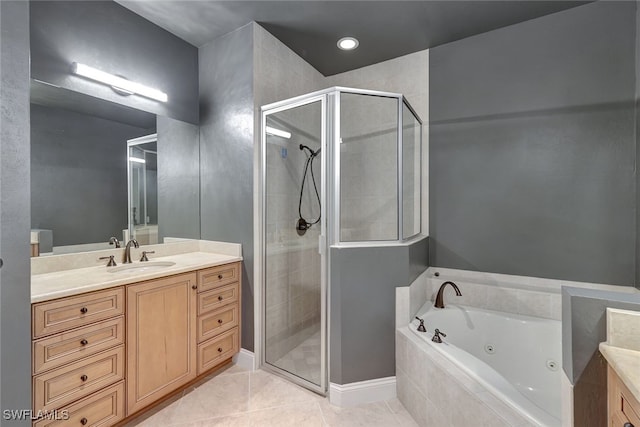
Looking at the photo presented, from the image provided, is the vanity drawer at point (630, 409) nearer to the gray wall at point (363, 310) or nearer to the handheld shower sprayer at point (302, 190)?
the gray wall at point (363, 310)

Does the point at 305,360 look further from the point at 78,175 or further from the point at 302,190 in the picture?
the point at 78,175

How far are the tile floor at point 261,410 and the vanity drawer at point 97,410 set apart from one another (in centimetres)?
24

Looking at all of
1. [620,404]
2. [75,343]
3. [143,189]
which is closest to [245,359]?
[75,343]

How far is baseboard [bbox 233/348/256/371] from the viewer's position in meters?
2.17

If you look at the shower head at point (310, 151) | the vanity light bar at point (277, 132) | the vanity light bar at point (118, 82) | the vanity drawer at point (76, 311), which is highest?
the vanity light bar at point (118, 82)

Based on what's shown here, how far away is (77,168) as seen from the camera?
5.91 feet

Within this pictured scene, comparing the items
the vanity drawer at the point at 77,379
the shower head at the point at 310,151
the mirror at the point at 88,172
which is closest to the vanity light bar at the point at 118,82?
the mirror at the point at 88,172

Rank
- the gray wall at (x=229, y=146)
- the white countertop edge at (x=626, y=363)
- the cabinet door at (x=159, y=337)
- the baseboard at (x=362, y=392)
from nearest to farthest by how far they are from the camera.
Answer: the white countertop edge at (x=626, y=363)
the cabinet door at (x=159, y=337)
the baseboard at (x=362, y=392)
the gray wall at (x=229, y=146)

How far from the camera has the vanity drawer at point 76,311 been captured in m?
1.21

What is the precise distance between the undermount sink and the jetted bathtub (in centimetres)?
183

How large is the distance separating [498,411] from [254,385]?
155 cm

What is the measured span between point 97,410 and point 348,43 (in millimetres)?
3090

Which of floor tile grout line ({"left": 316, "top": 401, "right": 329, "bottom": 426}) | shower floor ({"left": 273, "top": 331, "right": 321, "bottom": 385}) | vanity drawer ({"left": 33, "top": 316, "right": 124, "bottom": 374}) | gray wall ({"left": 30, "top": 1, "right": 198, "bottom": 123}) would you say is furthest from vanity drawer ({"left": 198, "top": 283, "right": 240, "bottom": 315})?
gray wall ({"left": 30, "top": 1, "right": 198, "bottom": 123})

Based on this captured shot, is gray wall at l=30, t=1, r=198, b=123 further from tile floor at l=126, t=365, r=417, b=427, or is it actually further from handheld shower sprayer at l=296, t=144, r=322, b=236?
tile floor at l=126, t=365, r=417, b=427
